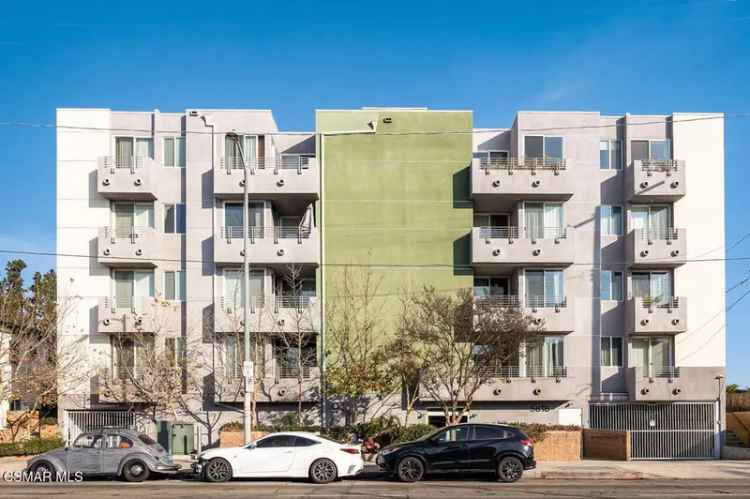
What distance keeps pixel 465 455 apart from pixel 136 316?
1727 cm

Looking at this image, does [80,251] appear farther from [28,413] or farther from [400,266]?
[400,266]

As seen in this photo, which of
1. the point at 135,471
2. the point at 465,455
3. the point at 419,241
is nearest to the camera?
the point at 465,455

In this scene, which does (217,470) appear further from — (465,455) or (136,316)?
(136,316)

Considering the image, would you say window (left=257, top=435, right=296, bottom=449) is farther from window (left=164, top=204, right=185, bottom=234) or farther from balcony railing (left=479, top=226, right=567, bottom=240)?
window (left=164, top=204, right=185, bottom=234)

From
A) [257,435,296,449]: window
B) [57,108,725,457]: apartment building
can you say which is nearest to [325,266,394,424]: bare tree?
[57,108,725,457]: apartment building

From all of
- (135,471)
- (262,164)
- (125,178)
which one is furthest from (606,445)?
(125,178)

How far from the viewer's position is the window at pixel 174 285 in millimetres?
32031

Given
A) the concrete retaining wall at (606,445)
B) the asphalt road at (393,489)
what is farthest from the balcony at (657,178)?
the asphalt road at (393,489)

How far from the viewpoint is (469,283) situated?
3194 centimetres

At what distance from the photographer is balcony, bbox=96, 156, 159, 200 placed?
31.2 meters

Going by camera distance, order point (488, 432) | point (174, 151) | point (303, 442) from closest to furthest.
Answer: point (303, 442) < point (488, 432) < point (174, 151)

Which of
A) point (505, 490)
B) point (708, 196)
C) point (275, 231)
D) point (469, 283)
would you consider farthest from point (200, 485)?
point (708, 196)

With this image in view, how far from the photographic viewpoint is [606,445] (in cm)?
2731

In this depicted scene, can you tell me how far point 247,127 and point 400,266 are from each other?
31.5ft
